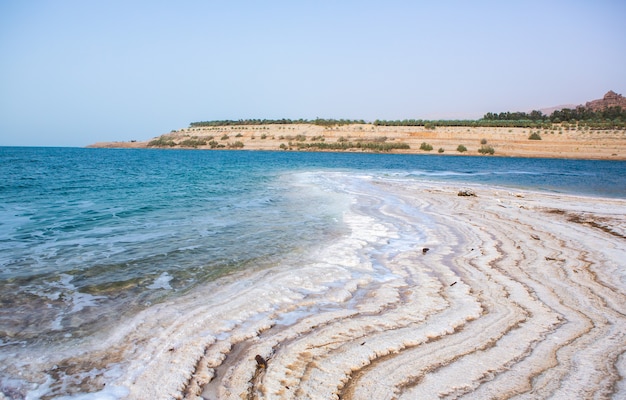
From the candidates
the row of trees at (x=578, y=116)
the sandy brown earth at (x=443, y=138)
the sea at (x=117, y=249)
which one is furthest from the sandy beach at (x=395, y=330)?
the row of trees at (x=578, y=116)

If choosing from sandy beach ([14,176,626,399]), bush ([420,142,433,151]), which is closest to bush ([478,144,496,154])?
bush ([420,142,433,151])

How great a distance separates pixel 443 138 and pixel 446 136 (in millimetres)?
919

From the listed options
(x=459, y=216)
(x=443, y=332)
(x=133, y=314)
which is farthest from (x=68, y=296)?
(x=459, y=216)

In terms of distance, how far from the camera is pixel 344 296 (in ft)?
18.7

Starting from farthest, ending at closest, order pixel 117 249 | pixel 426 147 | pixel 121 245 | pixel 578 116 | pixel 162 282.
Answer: pixel 578 116 → pixel 426 147 → pixel 121 245 → pixel 117 249 → pixel 162 282

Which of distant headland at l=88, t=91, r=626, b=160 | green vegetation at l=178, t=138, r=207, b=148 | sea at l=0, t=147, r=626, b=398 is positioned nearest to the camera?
sea at l=0, t=147, r=626, b=398

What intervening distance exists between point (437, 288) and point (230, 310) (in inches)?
123

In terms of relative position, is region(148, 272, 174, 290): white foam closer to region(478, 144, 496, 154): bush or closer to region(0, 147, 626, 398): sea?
region(0, 147, 626, 398): sea

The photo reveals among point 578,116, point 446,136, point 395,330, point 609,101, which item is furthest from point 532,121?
point 609,101

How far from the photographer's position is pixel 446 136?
246 feet

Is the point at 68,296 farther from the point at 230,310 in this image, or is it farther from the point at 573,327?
the point at 573,327

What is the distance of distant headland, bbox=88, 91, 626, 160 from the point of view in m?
61.4

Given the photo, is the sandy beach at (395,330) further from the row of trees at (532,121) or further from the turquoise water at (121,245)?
the row of trees at (532,121)

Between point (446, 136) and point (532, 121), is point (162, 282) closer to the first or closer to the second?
point (446, 136)
